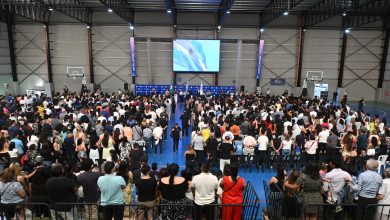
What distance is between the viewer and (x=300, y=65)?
25.3m

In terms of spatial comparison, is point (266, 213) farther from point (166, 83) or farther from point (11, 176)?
point (166, 83)

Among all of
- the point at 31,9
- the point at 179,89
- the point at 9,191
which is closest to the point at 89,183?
the point at 9,191

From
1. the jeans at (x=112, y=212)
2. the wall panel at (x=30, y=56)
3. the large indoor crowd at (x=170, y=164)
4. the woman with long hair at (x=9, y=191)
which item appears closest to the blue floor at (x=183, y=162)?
the large indoor crowd at (x=170, y=164)

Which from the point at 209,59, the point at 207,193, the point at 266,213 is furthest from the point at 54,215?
the point at 209,59

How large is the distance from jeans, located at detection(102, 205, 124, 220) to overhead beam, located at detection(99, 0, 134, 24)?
1496cm

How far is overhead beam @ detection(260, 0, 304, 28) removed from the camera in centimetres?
1781

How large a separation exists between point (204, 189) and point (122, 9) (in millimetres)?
19710

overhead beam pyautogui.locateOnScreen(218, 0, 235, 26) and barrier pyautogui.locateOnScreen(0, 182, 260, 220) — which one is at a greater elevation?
overhead beam pyautogui.locateOnScreen(218, 0, 235, 26)

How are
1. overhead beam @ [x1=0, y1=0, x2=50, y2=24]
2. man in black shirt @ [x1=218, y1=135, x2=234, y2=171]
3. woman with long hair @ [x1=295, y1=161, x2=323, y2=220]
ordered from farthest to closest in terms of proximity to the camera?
1. overhead beam @ [x1=0, y1=0, x2=50, y2=24]
2. man in black shirt @ [x1=218, y1=135, x2=234, y2=171]
3. woman with long hair @ [x1=295, y1=161, x2=323, y2=220]

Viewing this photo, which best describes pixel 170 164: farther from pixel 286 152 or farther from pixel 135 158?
pixel 286 152

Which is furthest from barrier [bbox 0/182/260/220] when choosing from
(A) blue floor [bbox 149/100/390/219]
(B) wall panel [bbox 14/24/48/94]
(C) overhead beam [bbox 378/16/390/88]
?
(C) overhead beam [bbox 378/16/390/88]

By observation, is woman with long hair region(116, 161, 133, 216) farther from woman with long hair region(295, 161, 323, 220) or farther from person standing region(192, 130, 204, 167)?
person standing region(192, 130, 204, 167)

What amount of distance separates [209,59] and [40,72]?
49.0ft

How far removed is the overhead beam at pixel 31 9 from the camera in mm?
20172
